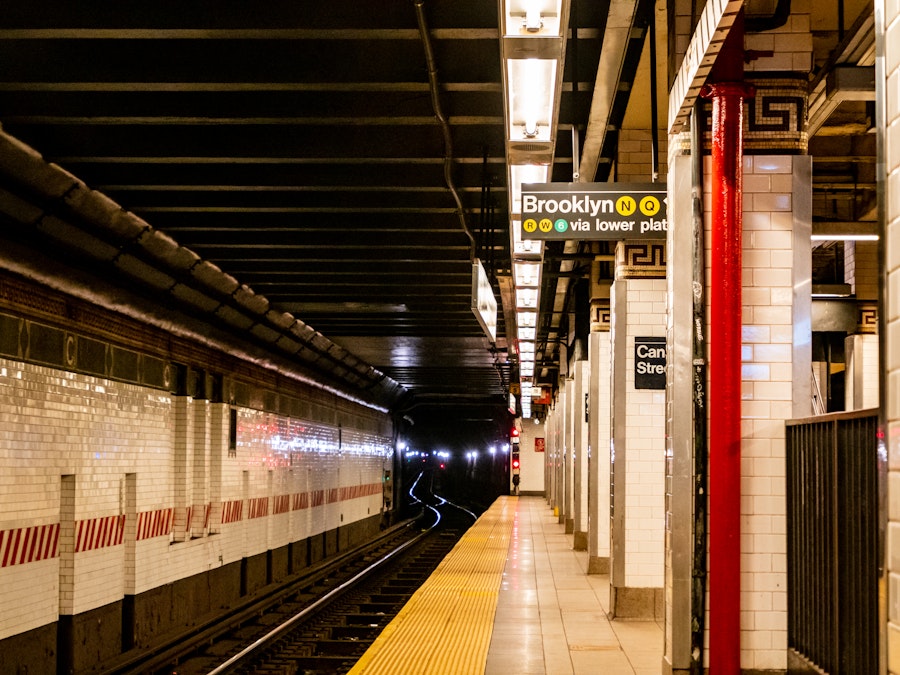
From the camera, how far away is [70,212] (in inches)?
380

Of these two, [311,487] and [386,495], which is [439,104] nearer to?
[311,487]

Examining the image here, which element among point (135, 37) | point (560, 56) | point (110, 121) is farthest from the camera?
point (110, 121)

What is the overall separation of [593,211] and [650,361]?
257 cm

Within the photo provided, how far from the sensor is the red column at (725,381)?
17.3ft

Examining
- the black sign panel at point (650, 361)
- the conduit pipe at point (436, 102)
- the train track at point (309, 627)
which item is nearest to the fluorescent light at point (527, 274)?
the conduit pipe at point (436, 102)

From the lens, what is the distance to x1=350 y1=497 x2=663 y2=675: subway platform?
7145mm

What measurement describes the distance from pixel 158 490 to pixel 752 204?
31.3 feet

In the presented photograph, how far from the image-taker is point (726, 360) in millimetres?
5359

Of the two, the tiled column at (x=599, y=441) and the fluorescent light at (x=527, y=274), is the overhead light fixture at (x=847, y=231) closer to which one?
the fluorescent light at (x=527, y=274)

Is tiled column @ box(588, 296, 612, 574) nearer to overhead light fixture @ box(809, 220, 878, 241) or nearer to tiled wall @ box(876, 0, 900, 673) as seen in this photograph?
overhead light fixture @ box(809, 220, 878, 241)

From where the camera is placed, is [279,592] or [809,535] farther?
[279,592]

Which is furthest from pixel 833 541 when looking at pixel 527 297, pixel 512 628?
pixel 527 297

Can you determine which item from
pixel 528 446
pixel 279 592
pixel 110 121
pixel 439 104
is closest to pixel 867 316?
pixel 439 104

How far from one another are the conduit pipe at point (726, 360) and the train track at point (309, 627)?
6.70m
